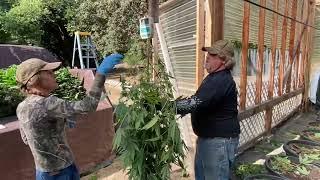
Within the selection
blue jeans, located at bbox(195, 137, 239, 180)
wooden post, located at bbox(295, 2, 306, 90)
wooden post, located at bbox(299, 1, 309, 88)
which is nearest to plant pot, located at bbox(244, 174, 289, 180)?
blue jeans, located at bbox(195, 137, 239, 180)

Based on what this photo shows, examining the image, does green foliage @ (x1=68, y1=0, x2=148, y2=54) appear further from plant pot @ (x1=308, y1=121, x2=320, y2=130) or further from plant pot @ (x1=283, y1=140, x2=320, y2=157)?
plant pot @ (x1=283, y1=140, x2=320, y2=157)

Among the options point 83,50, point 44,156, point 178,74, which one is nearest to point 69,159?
point 44,156

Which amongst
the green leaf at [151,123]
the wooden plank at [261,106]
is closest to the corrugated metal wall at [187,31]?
the wooden plank at [261,106]

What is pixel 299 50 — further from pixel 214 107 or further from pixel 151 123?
pixel 151 123

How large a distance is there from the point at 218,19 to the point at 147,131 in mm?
1671

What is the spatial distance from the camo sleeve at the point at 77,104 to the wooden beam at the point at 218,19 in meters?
1.69

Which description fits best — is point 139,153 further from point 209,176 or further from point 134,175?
point 209,176

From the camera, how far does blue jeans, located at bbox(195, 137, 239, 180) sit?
2686 mm

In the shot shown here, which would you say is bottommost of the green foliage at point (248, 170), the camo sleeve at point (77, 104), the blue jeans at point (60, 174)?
the green foliage at point (248, 170)

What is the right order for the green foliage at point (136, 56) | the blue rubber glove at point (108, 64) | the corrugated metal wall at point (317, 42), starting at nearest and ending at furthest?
the blue rubber glove at point (108, 64) < the green foliage at point (136, 56) < the corrugated metal wall at point (317, 42)

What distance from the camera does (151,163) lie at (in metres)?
2.45

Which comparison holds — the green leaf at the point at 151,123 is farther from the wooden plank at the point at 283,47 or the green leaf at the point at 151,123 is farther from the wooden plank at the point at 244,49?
the wooden plank at the point at 283,47

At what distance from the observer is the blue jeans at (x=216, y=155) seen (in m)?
2.69

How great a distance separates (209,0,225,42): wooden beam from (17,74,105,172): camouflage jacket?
1691mm
